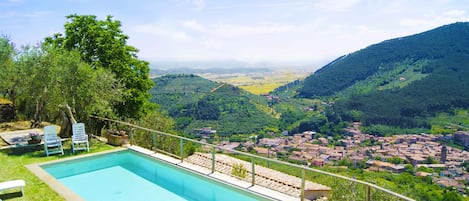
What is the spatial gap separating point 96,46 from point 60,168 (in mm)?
7645

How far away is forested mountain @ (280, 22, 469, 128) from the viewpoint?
62.5m

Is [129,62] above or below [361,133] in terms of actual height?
above

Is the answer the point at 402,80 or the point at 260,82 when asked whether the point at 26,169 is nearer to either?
the point at 402,80

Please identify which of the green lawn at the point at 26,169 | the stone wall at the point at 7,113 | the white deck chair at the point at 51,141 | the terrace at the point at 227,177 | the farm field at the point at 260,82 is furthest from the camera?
the farm field at the point at 260,82

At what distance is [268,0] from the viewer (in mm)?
27250

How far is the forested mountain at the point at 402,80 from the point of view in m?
62.5

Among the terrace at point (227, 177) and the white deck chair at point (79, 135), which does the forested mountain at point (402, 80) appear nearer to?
the terrace at point (227, 177)

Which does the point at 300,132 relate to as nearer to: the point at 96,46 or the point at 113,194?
the point at 96,46

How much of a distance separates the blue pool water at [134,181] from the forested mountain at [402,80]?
199 ft

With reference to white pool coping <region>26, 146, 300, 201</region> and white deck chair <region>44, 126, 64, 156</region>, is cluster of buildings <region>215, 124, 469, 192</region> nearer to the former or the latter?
white pool coping <region>26, 146, 300, 201</region>

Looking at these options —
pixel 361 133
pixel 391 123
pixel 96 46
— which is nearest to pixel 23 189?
pixel 96 46

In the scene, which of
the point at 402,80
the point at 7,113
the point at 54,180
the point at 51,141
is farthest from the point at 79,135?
the point at 402,80

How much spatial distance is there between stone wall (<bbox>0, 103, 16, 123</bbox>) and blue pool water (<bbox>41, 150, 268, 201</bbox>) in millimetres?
7453

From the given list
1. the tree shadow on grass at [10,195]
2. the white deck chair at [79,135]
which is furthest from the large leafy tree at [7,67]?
the tree shadow on grass at [10,195]
